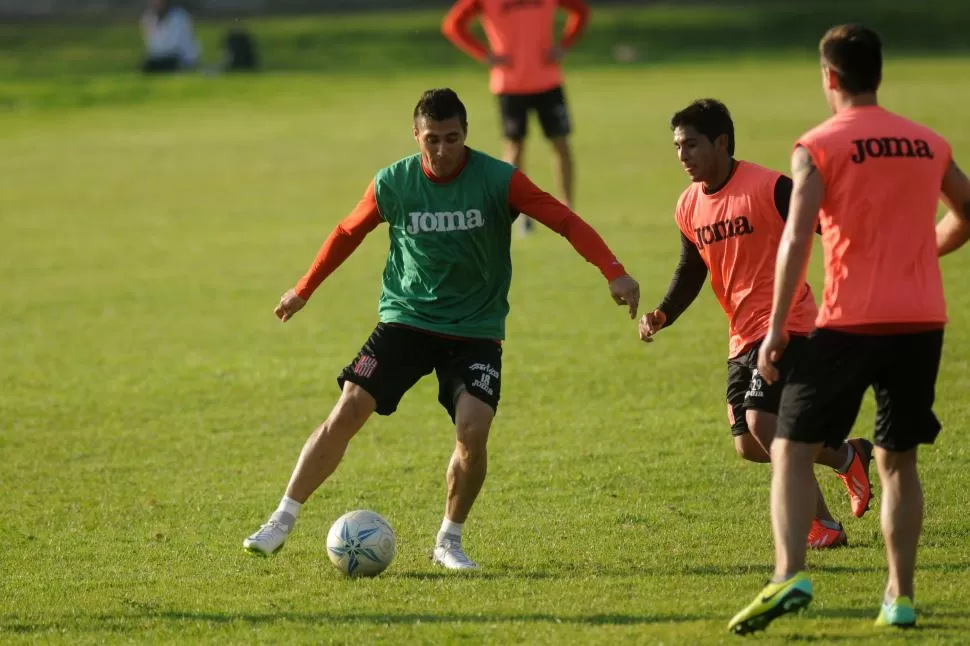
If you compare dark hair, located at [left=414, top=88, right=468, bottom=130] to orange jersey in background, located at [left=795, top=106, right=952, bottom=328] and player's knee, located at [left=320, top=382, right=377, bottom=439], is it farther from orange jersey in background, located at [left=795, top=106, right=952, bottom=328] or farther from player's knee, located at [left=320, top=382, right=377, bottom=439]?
orange jersey in background, located at [left=795, top=106, right=952, bottom=328]

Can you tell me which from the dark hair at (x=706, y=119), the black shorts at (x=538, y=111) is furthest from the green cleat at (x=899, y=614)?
the black shorts at (x=538, y=111)

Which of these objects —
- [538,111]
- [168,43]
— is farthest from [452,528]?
[168,43]

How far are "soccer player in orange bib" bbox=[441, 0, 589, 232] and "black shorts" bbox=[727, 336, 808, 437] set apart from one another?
Answer: 10.6 meters

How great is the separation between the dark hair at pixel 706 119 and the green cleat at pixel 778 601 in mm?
2288

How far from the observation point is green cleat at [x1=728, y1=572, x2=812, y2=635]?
17.9ft

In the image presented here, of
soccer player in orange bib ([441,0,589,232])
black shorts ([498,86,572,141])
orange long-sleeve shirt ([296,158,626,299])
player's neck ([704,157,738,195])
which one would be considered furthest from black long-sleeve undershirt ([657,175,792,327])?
black shorts ([498,86,572,141])

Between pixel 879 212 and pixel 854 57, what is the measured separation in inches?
21.8

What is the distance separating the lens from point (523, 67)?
718 inches

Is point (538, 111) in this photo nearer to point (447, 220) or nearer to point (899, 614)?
point (447, 220)

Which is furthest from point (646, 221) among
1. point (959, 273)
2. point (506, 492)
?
point (506, 492)

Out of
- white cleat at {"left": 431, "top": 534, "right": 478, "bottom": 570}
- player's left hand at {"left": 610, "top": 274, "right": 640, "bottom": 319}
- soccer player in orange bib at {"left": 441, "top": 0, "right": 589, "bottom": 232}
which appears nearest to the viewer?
player's left hand at {"left": 610, "top": 274, "right": 640, "bottom": 319}

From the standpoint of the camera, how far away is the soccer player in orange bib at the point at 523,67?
17.8 meters

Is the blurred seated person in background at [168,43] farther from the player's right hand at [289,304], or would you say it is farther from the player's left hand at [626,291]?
the player's left hand at [626,291]

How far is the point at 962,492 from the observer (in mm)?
7953
